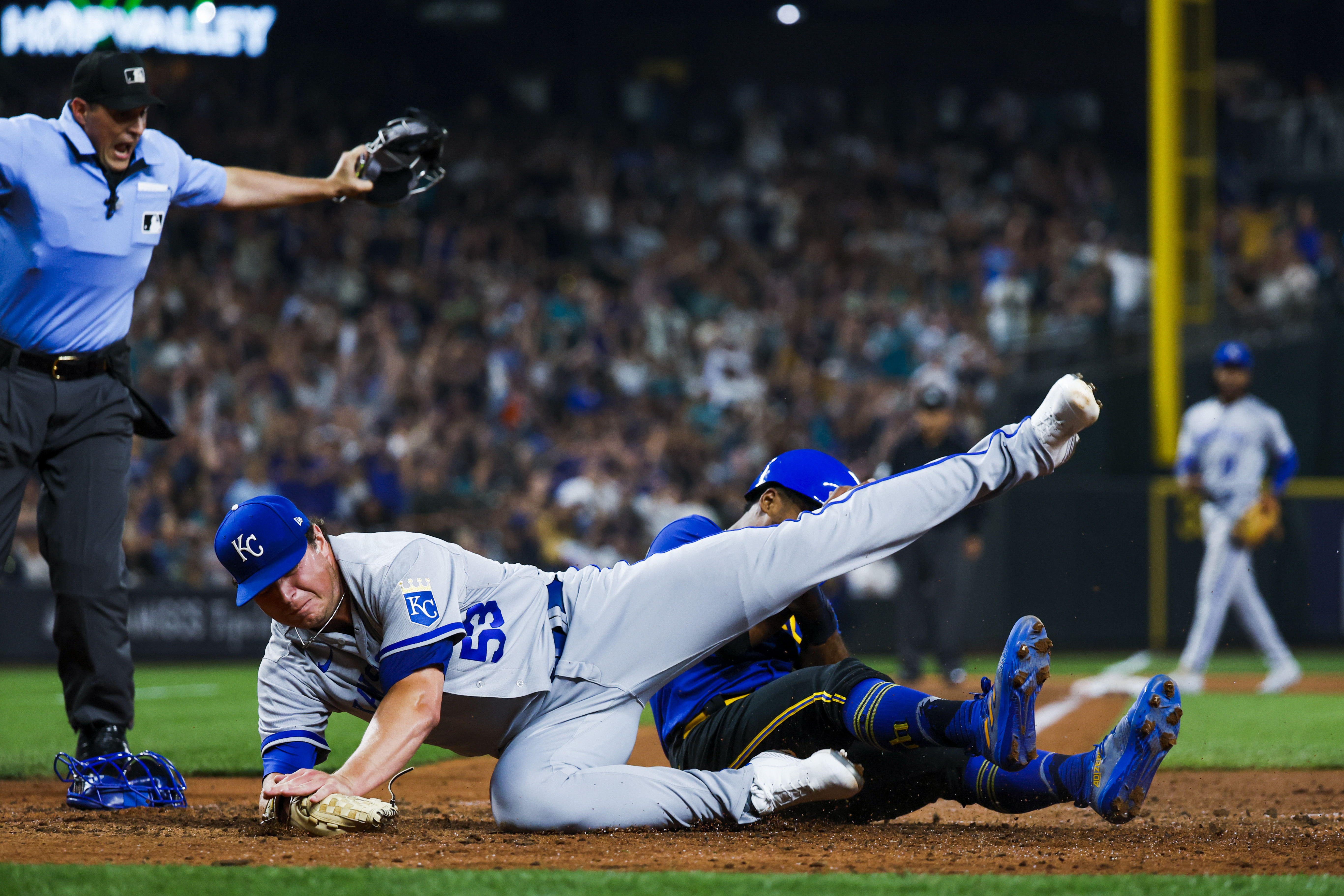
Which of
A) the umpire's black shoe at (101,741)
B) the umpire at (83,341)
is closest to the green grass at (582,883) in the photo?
the umpire's black shoe at (101,741)

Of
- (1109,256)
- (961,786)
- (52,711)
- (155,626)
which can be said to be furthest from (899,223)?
(961,786)

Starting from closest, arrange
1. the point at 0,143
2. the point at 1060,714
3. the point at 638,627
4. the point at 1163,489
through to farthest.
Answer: the point at 638,627 < the point at 0,143 < the point at 1060,714 < the point at 1163,489

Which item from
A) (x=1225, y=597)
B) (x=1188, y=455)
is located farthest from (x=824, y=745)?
(x=1188, y=455)

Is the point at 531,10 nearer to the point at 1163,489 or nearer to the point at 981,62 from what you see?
the point at 981,62

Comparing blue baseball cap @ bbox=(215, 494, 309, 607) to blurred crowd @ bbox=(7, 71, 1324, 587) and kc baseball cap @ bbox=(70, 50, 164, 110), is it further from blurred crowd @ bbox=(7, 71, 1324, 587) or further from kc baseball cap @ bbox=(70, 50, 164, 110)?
blurred crowd @ bbox=(7, 71, 1324, 587)

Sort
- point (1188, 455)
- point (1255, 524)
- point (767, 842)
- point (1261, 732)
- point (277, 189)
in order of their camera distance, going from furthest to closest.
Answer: point (1188, 455) < point (1255, 524) < point (1261, 732) < point (277, 189) < point (767, 842)

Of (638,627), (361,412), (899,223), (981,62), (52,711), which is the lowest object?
(52,711)

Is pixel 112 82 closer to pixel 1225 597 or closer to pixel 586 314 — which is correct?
pixel 1225 597

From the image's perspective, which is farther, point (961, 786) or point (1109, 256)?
point (1109, 256)
